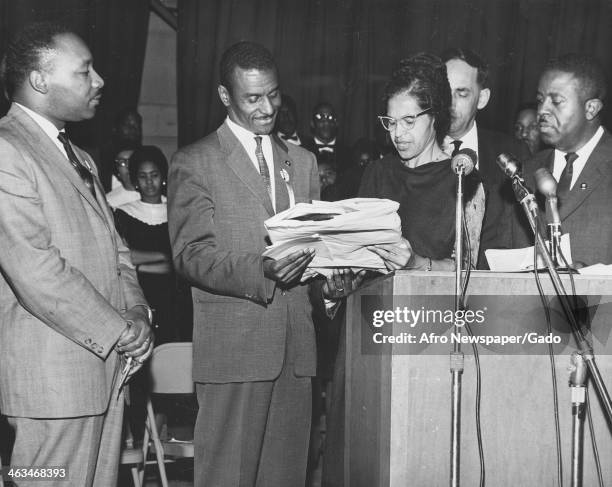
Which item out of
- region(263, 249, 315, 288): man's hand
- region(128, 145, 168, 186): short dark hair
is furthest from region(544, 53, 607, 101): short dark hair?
region(128, 145, 168, 186): short dark hair

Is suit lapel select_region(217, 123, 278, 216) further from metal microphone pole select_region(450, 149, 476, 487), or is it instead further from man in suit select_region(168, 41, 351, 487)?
metal microphone pole select_region(450, 149, 476, 487)

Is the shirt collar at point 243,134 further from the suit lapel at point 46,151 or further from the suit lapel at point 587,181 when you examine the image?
the suit lapel at point 587,181

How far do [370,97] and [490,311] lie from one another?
674 centimetres

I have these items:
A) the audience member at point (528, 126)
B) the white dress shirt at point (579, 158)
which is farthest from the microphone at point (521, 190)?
the audience member at point (528, 126)

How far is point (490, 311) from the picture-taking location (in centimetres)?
271

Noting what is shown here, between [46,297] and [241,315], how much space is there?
91cm

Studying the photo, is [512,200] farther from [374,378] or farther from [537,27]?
[537,27]

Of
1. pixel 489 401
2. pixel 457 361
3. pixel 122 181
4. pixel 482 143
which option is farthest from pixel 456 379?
pixel 122 181

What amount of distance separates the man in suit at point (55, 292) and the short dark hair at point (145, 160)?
3.22m

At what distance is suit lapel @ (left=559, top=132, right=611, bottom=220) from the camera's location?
12.3 feet

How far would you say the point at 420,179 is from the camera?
3.71 meters

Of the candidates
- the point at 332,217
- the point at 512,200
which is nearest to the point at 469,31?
the point at 512,200

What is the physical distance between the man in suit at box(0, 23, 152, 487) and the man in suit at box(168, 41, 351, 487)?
0.41m

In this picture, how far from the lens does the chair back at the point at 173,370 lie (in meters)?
4.68
